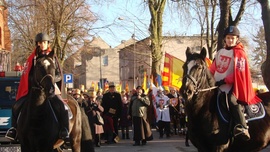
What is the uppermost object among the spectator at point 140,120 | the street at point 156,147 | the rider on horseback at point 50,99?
the rider on horseback at point 50,99

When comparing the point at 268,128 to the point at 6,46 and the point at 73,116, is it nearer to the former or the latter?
the point at 73,116

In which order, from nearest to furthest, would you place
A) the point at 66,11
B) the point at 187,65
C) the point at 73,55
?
1. the point at 187,65
2. the point at 66,11
3. the point at 73,55

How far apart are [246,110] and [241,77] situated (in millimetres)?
659

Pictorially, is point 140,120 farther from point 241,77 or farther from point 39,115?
point 241,77

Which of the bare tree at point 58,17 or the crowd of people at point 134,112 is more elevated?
the bare tree at point 58,17

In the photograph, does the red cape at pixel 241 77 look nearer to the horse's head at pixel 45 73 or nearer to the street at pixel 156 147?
the horse's head at pixel 45 73

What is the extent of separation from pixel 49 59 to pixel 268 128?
417 cm

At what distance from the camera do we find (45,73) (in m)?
7.53

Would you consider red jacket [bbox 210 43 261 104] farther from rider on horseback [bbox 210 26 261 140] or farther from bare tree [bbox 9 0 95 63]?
bare tree [bbox 9 0 95 63]

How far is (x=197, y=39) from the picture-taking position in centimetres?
6262

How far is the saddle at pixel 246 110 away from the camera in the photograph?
730 centimetres

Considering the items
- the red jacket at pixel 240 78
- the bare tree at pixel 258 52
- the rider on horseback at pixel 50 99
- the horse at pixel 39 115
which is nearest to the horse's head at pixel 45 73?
the horse at pixel 39 115

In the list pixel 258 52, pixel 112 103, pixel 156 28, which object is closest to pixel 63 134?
pixel 112 103

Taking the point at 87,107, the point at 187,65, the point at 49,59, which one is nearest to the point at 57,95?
the point at 49,59
